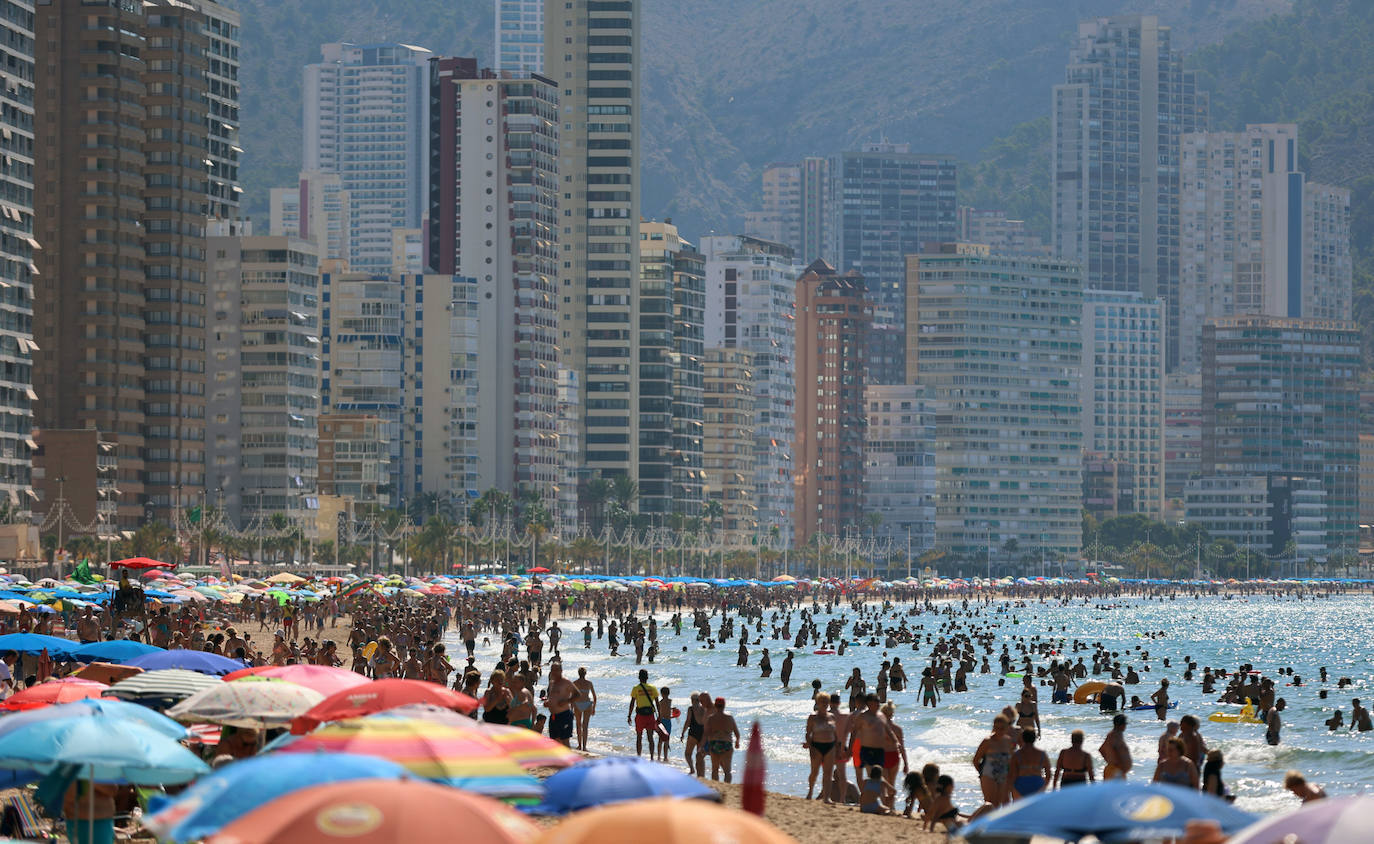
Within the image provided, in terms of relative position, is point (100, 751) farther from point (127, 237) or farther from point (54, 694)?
point (127, 237)

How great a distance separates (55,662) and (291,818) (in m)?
34.3

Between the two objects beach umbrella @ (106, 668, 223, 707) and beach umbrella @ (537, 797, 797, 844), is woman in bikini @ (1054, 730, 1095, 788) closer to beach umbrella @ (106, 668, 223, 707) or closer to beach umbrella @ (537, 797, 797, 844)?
beach umbrella @ (106, 668, 223, 707)

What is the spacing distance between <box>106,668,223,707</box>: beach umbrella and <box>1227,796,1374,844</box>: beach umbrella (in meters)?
15.6

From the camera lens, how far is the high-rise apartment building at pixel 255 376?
16488 cm

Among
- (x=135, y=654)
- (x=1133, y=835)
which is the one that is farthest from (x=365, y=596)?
(x=1133, y=835)

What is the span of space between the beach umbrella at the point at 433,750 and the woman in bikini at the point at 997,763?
11.9 meters

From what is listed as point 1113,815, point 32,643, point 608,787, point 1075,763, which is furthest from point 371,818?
point 32,643

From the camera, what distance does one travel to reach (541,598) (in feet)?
432

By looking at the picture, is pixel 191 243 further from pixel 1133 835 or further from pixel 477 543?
pixel 1133 835

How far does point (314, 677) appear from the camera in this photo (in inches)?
1006

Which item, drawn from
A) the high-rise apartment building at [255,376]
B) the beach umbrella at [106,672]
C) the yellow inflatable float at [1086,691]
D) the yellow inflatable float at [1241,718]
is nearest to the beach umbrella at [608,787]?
the beach umbrella at [106,672]

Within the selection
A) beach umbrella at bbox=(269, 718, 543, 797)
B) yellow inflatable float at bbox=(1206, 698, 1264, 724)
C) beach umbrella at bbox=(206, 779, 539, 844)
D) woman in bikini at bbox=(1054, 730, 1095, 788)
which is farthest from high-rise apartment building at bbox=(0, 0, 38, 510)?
beach umbrella at bbox=(206, 779, 539, 844)

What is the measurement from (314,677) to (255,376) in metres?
145

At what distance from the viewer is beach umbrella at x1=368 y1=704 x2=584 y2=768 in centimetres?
1831
